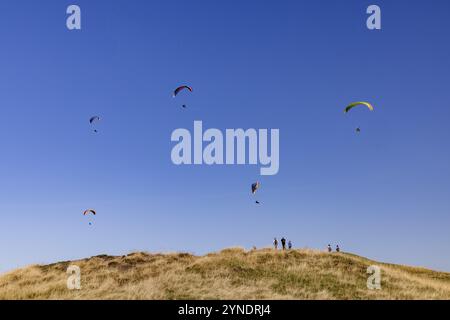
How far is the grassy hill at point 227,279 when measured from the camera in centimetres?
3022

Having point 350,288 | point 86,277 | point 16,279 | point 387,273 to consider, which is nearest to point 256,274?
point 350,288

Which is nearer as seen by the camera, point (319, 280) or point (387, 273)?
point (319, 280)

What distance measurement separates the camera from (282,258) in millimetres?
40250

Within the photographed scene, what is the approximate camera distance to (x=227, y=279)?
110ft

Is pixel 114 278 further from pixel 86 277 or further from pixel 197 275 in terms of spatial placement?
pixel 197 275

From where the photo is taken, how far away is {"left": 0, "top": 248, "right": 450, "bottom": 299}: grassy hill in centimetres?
3022
